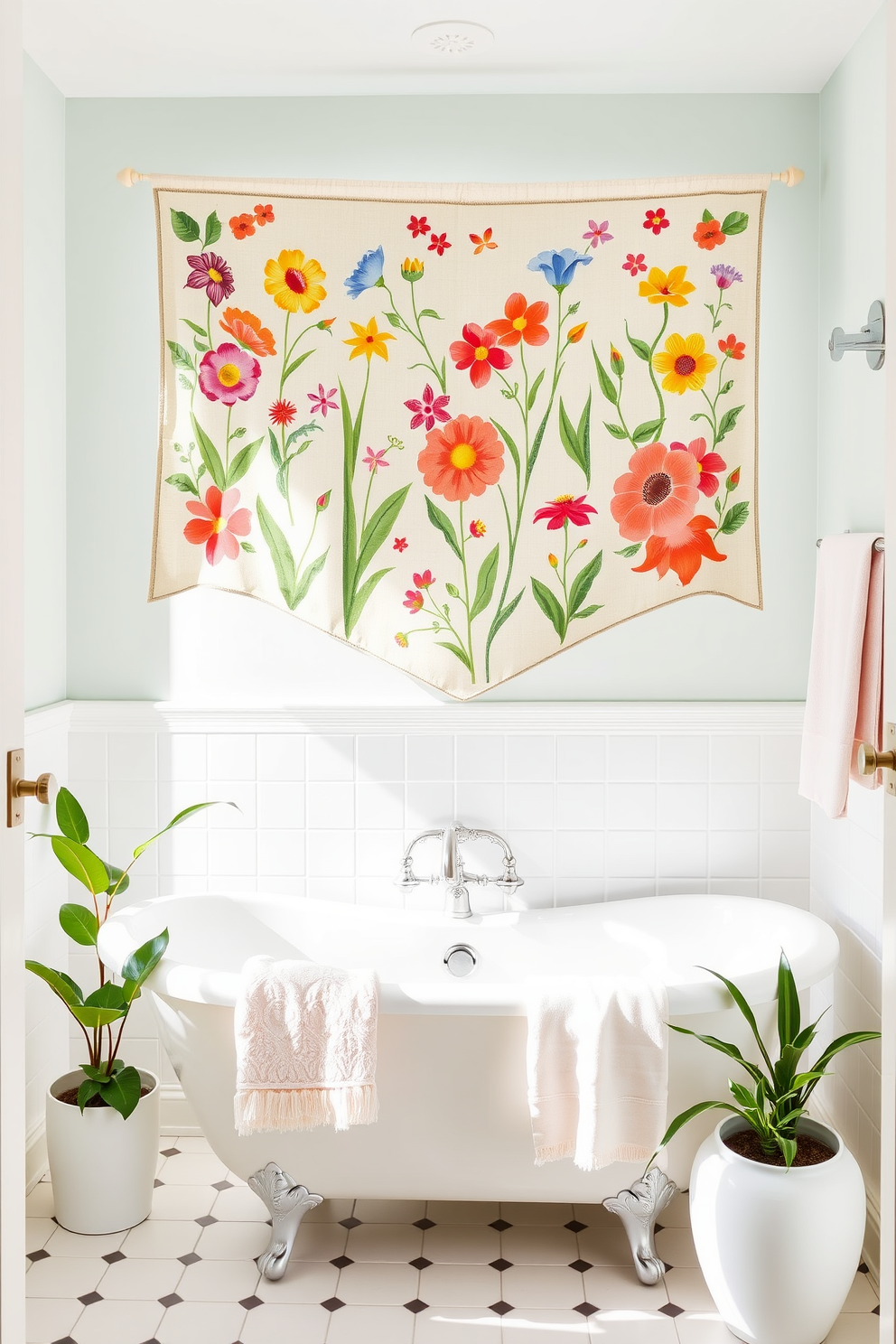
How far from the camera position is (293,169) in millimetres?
2801

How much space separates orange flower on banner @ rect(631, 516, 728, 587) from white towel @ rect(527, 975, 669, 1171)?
1.15 metres

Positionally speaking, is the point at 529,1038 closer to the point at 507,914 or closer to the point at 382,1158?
the point at 382,1158

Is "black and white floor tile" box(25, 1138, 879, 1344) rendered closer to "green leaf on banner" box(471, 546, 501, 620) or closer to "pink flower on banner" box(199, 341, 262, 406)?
"green leaf on banner" box(471, 546, 501, 620)

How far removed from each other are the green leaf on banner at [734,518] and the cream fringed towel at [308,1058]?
1471mm

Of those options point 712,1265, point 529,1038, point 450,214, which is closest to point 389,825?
point 529,1038

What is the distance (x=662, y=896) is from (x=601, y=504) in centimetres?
103

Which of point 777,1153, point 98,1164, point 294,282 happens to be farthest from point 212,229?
point 777,1153

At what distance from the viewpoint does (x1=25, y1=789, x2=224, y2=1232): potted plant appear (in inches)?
94.3

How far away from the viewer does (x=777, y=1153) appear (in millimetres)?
2084

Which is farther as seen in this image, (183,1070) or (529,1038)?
(183,1070)

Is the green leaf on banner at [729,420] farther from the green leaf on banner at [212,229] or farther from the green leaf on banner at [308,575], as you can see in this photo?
the green leaf on banner at [212,229]

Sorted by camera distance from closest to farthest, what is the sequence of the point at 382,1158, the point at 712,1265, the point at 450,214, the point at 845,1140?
1. the point at 712,1265
2. the point at 382,1158
3. the point at 845,1140
4. the point at 450,214

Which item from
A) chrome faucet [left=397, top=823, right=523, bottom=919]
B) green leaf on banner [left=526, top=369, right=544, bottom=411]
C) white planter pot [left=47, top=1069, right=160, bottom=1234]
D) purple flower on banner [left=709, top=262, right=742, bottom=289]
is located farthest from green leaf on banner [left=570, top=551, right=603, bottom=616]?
white planter pot [left=47, top=1069, right=160, bottom=1234]

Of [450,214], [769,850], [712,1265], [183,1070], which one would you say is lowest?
[712,1265]
